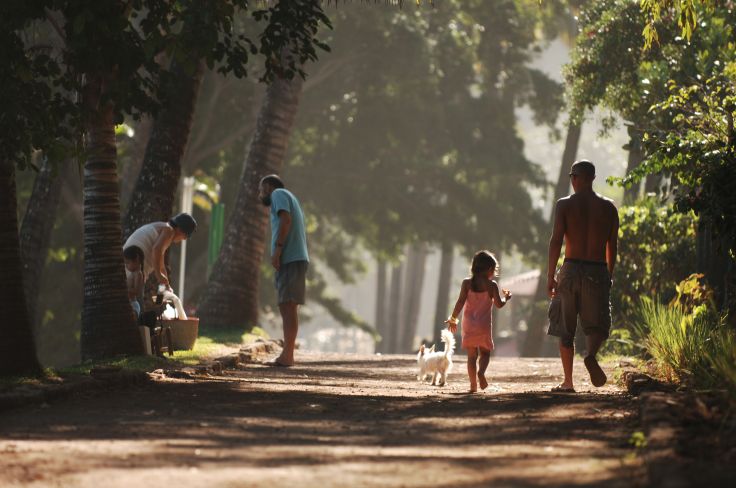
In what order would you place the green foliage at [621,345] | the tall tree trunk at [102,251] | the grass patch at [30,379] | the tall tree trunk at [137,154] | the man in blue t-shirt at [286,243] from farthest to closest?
the tall tree trunk at [137,154]
the green foliage at [621,345]
the man in blue t-shirt at [286,243]
the tall tree trunk at [102,251]
the grass patch at [30,379]

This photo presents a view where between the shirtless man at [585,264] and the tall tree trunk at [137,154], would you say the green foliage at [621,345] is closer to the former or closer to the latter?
the shirtless man at [585,264]

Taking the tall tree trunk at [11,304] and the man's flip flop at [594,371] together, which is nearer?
the tall tree trunk at [11,304]

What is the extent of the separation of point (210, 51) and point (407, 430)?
5688 millimetres

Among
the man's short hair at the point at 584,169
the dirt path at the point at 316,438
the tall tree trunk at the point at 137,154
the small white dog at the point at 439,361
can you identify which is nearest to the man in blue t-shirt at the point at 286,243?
the small white dog at the point at 439,361

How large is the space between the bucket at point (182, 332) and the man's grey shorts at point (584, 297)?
5.58 meters

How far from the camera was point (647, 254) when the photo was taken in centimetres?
2200

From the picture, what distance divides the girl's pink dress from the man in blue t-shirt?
3422 millimetres

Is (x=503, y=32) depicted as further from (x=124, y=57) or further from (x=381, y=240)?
(x=124, y=57)

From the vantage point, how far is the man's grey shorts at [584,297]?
Result: 39.8ft

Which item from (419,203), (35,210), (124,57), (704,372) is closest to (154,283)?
(124,57)

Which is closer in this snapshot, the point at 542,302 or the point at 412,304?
the point at 542,302

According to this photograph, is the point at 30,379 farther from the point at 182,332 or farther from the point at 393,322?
the point at 393,322

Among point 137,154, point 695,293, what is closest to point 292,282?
point 695,293

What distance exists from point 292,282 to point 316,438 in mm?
8127
